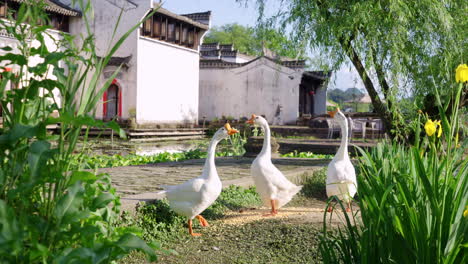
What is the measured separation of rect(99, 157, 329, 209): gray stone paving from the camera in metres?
4.49

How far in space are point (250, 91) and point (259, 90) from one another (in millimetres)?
531

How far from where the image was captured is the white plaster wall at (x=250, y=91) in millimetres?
25625

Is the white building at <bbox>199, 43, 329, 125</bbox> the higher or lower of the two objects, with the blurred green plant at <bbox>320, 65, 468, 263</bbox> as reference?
higher

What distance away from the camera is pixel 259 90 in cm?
2648

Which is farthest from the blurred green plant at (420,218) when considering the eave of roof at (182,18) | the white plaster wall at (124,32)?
the white plaster wall at (124,32)

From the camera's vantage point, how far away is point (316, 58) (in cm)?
755

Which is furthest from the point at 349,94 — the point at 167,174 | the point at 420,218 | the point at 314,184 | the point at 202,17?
the point at 420,218

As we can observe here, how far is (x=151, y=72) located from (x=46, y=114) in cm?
2062

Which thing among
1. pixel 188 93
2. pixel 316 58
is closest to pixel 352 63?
pixel 316 58

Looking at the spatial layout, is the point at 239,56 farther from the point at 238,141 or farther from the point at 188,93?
the point at 238,141

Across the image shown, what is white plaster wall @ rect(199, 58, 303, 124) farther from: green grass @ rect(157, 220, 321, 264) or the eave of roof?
green grass @ rect(157, 220, 321, 264)

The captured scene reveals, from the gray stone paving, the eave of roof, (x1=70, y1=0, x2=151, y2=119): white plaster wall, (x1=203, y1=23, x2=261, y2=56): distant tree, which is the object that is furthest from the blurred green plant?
(x1=203, y1=23, x2=261, y2=56): distant tree

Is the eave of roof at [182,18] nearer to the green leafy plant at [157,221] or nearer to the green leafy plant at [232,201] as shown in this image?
the green leafy plant at [232,201]

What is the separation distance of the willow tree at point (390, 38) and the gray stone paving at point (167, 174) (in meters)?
1.66
